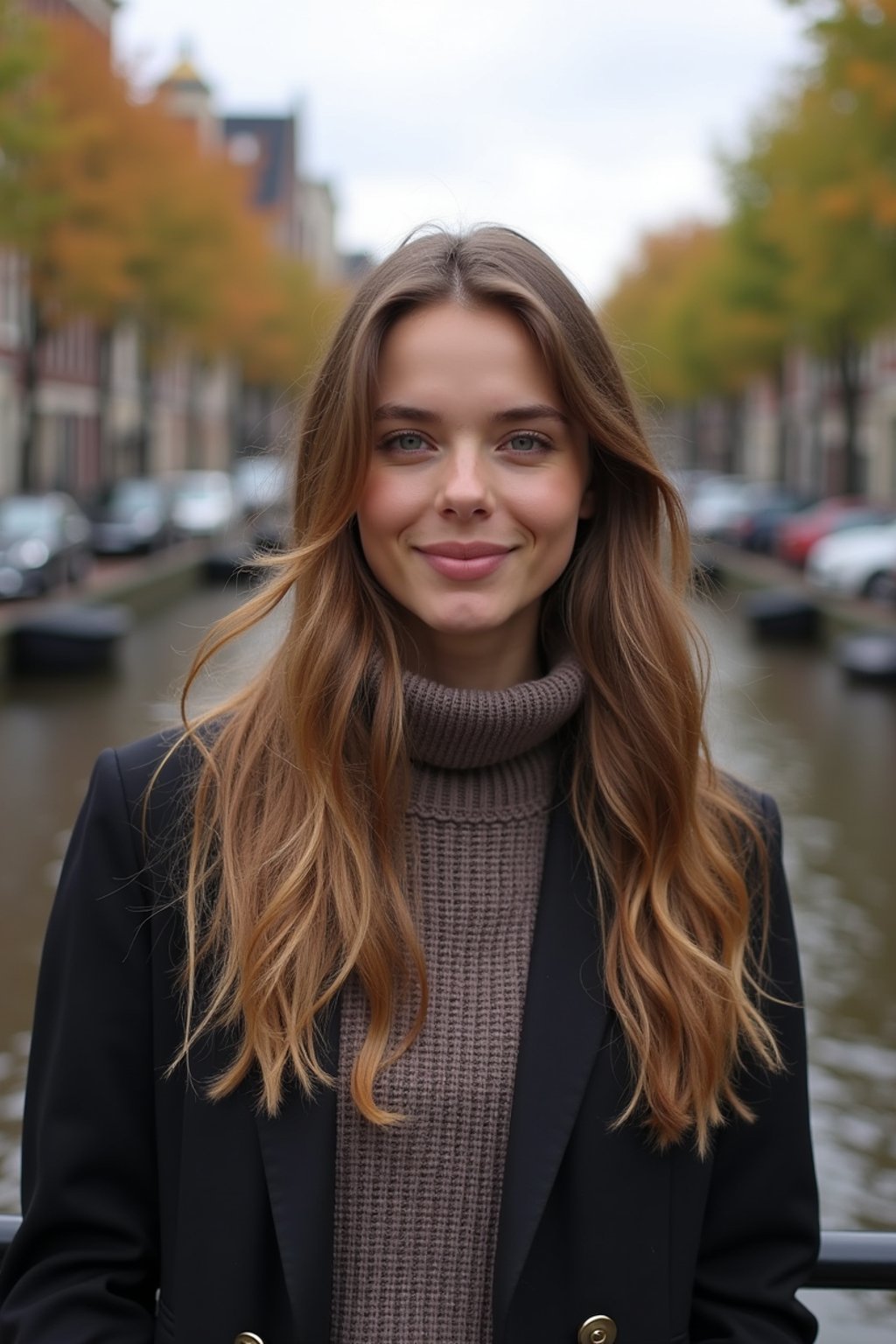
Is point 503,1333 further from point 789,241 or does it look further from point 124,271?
point 124,271

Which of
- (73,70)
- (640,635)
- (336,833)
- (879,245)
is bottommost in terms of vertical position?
(336,833)

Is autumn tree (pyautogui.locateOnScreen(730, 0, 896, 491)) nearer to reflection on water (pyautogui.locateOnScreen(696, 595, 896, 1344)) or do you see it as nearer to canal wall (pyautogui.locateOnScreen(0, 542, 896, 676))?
canal wall (pyautogui.locateOnScreen(0, 542, 896, 676))

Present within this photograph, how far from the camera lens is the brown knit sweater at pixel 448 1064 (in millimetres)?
2016

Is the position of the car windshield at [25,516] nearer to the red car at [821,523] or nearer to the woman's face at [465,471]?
the red car at [821,523]

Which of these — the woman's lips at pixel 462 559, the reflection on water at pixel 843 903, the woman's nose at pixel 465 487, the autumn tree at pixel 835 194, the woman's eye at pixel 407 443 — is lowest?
the reflection on water at pixel 843 903

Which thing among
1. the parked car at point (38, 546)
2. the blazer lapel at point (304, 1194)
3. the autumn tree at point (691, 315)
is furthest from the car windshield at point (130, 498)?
the blazer lapel at point (304, 1194)

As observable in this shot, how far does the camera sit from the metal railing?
235cm

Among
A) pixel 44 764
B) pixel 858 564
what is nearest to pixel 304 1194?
pixel 44 764

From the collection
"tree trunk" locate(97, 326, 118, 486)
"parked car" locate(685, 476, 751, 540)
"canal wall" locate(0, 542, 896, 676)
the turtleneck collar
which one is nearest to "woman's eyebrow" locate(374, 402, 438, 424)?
the turtleneck collar

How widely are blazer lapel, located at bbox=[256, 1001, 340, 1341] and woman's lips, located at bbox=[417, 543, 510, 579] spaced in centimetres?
57

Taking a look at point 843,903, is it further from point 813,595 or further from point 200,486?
point 200,486

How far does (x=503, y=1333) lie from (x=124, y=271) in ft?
116

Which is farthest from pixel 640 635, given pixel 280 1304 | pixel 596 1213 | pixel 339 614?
pixel 280 1304

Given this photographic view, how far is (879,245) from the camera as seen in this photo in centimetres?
2784
